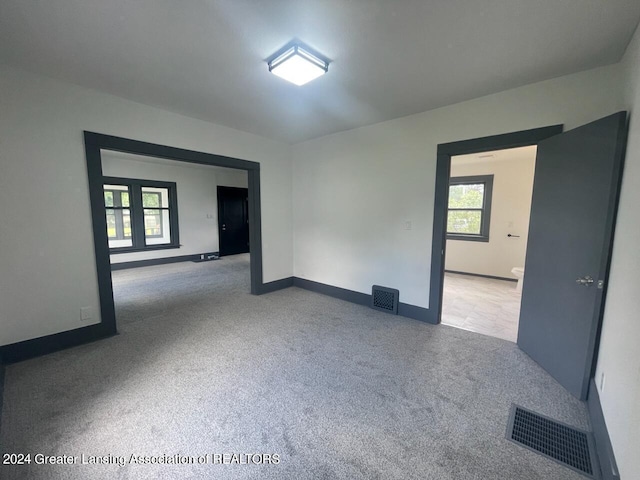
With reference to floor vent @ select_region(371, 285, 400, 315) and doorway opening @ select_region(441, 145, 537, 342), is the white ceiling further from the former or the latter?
doorway opening @ select_region(441, 145, 537, 342)

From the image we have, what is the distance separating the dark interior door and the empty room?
3985 mm

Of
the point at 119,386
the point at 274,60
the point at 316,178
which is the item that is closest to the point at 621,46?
the point at 274,60

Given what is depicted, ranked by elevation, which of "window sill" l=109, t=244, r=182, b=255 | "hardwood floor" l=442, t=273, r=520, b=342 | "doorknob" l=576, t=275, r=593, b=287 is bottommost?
"hardwood floor" l=442, t=273, r=520, b=342

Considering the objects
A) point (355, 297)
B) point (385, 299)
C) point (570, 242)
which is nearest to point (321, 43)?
point (570, 242)

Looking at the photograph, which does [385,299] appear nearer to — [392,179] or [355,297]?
[355,297]

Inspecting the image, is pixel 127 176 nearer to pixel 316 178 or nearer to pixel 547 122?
pixel 316 178

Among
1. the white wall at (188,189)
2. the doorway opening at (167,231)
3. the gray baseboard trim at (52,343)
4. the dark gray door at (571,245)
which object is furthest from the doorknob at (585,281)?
the white wall at (188,189)

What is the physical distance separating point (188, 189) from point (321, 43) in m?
6.30

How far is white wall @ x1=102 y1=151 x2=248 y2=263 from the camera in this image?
19.8 ft

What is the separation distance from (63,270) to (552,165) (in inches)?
186

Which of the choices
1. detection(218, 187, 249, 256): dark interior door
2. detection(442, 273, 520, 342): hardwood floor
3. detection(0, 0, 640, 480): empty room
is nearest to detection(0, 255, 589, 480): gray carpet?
detection(0, 0, 640, 480): empty room

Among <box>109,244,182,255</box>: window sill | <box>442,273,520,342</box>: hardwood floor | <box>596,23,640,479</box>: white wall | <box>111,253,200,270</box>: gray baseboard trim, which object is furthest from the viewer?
<box>111,253,200,270</box>: gray baseboard trim

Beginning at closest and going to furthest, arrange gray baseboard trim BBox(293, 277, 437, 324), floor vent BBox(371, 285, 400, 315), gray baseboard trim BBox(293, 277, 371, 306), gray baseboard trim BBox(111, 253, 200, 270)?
gray baseboard trim BBox(293, 277, 437, 324) < floor vent BBox(371, 285, 400, 315) < gray baseboard trim BBox(293, 277, 371, 306) < gray baseboard trim BBox(111, 253, 200, 270)

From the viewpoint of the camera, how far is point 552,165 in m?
2.27
